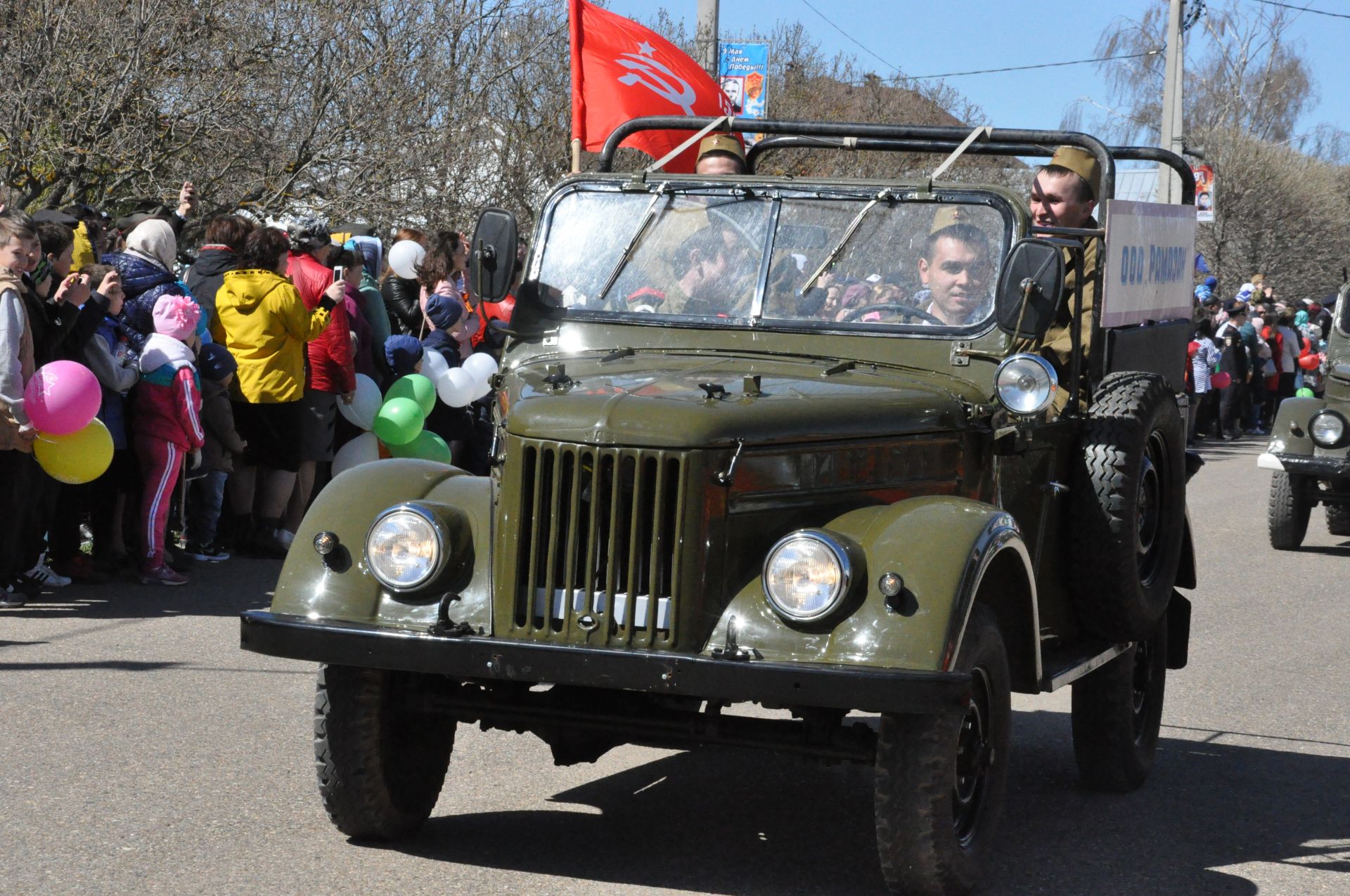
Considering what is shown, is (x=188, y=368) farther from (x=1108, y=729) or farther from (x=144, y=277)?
(x=1108, y=729)

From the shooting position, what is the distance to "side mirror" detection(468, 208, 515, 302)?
20.0ft

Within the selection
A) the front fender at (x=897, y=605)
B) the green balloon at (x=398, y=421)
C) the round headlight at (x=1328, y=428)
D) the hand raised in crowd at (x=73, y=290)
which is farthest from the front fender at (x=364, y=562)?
the round headlight at (x=1328, y=428)

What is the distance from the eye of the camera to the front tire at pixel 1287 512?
44.9 ft

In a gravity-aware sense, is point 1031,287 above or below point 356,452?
above

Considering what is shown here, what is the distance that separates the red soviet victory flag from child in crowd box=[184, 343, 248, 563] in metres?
2.55

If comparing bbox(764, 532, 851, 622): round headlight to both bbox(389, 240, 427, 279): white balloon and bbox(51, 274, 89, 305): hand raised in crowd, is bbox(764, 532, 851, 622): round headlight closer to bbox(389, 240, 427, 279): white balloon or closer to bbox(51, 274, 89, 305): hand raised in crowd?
bbox(51, 274, 89, 305): hand raised in crowd

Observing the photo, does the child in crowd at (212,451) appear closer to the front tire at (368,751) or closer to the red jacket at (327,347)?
the red jacket at (327,347)

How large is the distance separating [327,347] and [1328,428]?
7889 mm

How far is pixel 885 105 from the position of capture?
31.3m

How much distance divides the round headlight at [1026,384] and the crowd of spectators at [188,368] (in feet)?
12.6

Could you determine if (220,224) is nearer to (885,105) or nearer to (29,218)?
(29,218)

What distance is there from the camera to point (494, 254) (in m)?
6.10

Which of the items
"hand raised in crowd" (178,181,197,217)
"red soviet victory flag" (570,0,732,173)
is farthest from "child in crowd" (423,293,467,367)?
"hand raised in crowd" (178,181,197,217)

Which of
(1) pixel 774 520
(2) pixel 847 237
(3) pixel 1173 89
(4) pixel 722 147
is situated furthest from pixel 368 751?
(3) pixel 1173 89
